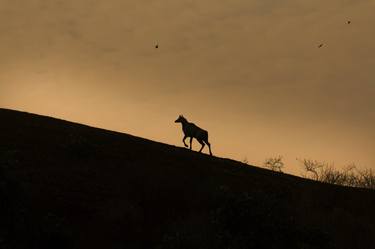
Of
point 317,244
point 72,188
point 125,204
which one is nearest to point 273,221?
point 317,244

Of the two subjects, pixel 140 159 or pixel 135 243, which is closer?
pixel 135 243

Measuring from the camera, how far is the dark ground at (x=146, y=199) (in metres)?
23.9

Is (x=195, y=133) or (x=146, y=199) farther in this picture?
(x=195, y=133)

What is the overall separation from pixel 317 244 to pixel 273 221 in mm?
2028

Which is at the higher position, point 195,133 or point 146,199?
point 195,133

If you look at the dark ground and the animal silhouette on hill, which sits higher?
the animal silhouette on hill

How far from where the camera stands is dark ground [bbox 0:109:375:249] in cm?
2389

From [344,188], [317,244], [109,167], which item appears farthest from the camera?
[344,188]

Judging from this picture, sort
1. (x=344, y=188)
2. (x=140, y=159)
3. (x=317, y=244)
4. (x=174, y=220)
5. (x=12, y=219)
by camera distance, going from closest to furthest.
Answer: (x=12, y=219)
(x=317, y=244)
(x=174, y=220)
(x=140, y=159)
(x=344, y=188)

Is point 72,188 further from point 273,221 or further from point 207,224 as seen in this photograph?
point 273,221

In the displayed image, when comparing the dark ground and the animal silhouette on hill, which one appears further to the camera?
the animal silhouette on hill

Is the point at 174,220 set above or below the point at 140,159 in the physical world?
below

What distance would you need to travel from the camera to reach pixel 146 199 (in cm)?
3231

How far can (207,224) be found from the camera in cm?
2547
